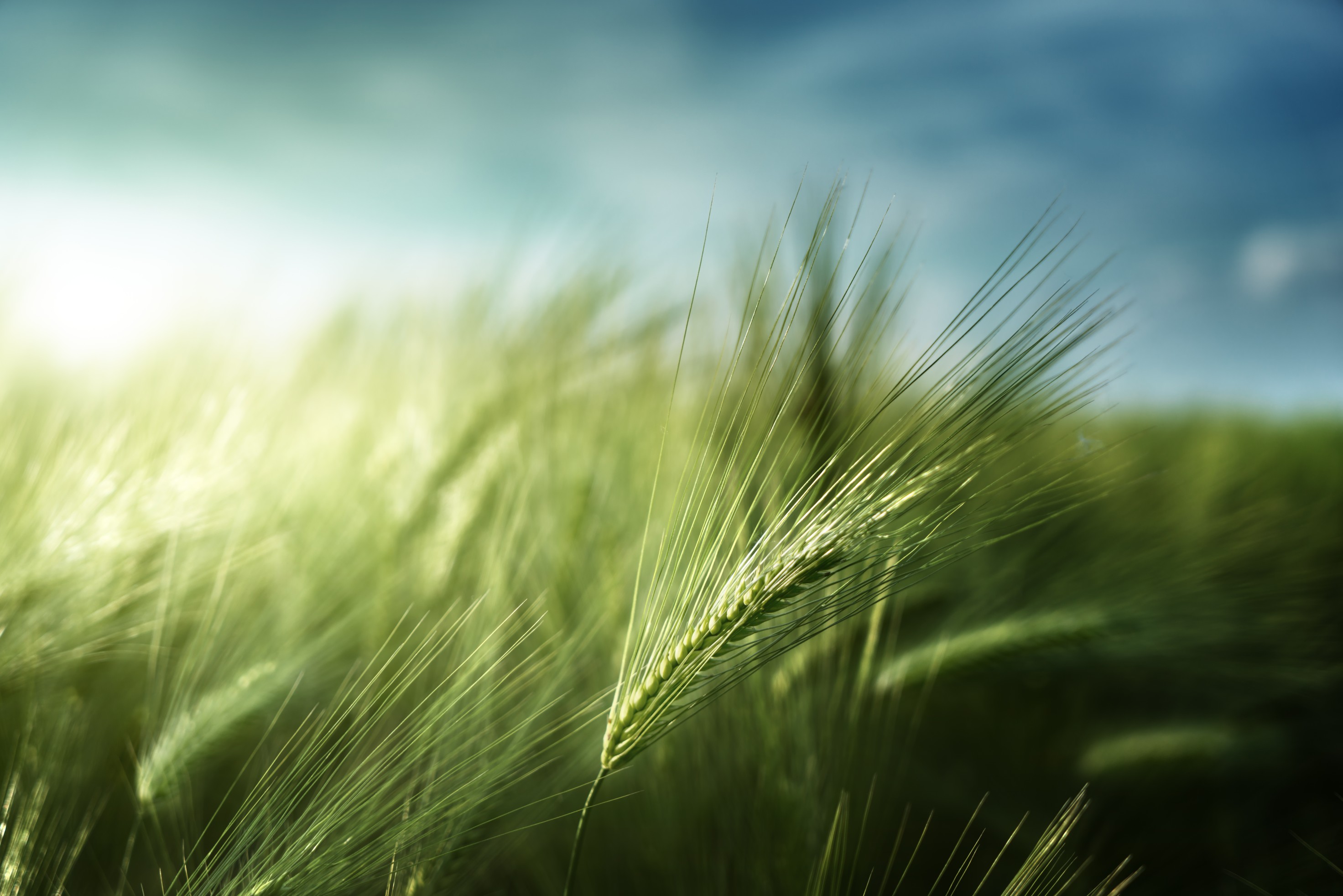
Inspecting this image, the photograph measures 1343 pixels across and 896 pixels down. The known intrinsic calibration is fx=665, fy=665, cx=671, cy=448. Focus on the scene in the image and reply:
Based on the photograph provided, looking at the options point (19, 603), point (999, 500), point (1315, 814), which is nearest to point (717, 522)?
point (999, 500)

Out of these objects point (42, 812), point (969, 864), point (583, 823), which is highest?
point (42, 812)

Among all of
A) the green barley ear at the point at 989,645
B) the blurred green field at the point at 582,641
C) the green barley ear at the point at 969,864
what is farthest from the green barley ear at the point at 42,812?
the green barley ear at the point at 989,645

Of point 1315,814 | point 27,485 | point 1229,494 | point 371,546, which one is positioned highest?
point 27,485

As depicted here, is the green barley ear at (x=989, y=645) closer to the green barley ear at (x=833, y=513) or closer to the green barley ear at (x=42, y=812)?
the green barley ear at (x=833, y=513)

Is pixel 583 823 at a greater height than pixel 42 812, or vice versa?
pixel 42 812

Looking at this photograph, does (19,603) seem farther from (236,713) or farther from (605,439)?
(605,439)

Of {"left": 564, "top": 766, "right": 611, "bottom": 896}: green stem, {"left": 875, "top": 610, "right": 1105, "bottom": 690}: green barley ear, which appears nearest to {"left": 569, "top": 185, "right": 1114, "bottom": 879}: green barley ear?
{"left": 564, "top": 766, "right": 611, "bottom": 896}: green stem

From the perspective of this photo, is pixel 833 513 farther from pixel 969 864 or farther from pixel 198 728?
pixel 198 728

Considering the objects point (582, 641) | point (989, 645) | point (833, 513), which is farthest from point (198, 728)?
point (989, 645)

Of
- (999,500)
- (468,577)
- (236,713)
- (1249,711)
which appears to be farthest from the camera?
(1249,711)
